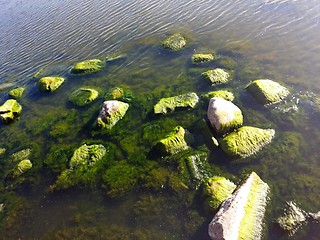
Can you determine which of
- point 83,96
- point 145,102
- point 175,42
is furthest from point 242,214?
point 175,42

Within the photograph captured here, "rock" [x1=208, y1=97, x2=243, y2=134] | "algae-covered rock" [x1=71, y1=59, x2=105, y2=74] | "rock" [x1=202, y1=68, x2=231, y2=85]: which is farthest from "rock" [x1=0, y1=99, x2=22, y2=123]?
"rock" [x1=208, y1=97, x2=243, y2=134]

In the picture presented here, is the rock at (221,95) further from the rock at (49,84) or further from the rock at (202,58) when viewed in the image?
the rock at (49,84)

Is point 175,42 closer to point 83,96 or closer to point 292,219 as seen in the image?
A: point 83,96

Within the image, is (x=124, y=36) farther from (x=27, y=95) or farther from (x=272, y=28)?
(x=272, y=28)

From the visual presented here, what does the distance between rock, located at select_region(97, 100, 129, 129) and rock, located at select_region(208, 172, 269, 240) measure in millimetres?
6381

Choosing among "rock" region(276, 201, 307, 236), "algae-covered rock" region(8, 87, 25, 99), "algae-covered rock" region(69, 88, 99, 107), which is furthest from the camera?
"algae-covered rock" region(8, 87, 25, 99)

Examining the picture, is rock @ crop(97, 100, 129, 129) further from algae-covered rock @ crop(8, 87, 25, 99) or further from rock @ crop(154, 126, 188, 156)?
algae-covered rock @ crop(8, 87, 25, 99)

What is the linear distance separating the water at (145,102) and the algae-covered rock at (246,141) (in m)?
0.29

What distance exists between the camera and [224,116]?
38.0 ft

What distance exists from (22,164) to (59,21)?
16608 millimetres

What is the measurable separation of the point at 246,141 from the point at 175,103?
3.80m

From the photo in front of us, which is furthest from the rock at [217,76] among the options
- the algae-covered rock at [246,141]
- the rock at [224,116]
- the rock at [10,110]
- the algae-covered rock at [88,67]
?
the rock at [10,110]

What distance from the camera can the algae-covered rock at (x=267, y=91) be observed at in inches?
494

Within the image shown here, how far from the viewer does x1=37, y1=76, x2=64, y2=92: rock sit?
1686 cm
